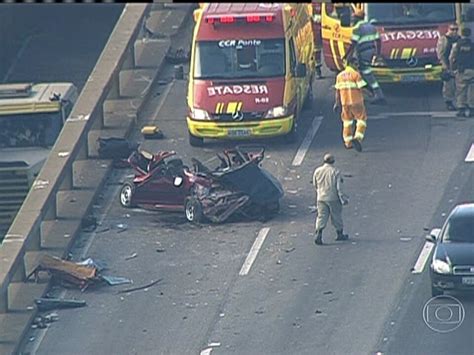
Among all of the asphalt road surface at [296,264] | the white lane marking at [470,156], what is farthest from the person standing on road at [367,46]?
the white lane marking at [470,156]

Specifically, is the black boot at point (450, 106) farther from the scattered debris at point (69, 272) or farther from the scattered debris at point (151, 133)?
the scattered debris at point (69, 272)

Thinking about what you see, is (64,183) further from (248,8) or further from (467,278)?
(467,278)

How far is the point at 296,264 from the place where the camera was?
1287 inches

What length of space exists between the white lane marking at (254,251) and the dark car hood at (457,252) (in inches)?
143

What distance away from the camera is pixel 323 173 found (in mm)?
32969

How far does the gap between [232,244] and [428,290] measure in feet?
13.7

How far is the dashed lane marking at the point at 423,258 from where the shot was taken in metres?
31.9

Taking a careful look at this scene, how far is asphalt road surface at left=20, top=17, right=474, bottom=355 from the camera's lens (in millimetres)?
29859

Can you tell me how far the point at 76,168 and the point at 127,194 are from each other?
7.75 feet

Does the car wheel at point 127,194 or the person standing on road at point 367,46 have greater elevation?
the person standing on road at point 367,46

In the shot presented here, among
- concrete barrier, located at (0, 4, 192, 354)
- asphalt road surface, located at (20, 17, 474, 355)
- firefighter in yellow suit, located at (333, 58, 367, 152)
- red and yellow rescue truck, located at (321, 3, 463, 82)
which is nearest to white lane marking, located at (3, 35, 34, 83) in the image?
concrete barrier, located at (0, 4, 192, 354)

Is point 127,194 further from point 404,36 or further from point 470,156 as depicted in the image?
point 404,36

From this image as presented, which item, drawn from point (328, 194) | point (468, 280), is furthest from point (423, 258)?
point (468, 280)

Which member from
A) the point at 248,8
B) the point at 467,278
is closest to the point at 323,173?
the point at 467,278
